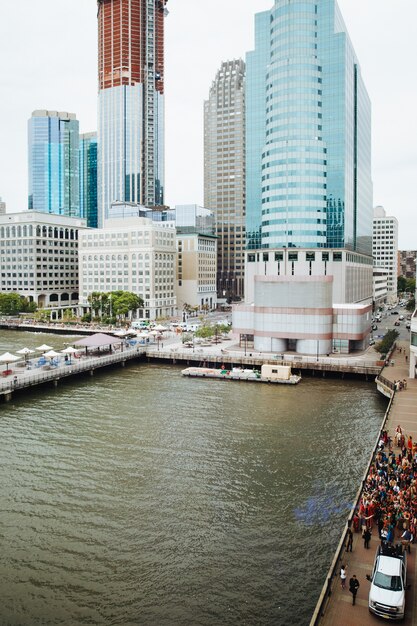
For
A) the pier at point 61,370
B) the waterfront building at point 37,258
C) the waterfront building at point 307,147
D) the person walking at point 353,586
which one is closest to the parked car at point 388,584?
the person walking at point 353,586

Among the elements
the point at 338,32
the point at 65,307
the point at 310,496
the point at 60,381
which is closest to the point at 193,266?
the point at 65,307

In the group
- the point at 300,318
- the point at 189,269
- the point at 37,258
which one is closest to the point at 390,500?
the point at 300,318

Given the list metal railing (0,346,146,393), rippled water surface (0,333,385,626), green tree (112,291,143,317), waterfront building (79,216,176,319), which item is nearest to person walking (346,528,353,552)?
rippled water surface (0,333,385,626)

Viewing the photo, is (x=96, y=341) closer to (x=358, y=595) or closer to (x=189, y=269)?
(x=358, y=595)

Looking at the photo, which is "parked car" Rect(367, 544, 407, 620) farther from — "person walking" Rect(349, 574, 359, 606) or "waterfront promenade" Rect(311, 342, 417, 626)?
"person walking" Rect(349, 574, 359, 606)

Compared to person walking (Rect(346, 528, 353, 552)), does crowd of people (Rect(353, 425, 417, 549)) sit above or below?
above
